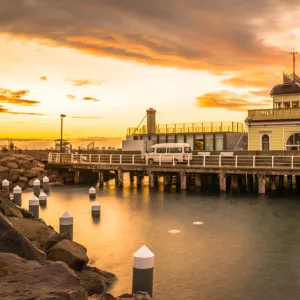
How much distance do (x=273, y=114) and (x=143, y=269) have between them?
105 feet

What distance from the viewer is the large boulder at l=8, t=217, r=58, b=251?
12.4 m

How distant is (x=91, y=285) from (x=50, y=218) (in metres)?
13.4

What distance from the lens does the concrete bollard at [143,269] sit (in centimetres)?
881

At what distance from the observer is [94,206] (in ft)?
76.7

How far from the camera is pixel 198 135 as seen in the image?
54.0m

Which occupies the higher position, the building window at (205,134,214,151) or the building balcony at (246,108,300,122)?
the building balcony at (246,108,300,122)

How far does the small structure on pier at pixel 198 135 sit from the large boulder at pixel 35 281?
42.8 metres

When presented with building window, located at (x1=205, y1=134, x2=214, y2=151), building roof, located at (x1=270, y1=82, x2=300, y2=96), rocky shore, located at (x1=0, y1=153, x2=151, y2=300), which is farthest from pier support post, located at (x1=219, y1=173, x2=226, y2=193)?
rocky shore, located at (x1=0, y1=153, x2=151, y2=300)

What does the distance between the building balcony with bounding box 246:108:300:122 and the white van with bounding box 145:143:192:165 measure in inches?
278

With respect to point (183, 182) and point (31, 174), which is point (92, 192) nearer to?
point (183, 182)

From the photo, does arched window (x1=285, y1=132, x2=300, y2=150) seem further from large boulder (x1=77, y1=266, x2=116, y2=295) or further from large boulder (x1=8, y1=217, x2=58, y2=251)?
large boulder (x1=77, y1=266, x2=116, y2=295)

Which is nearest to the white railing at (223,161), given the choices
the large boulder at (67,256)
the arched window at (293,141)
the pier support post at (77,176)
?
the pier support post at (77,176)

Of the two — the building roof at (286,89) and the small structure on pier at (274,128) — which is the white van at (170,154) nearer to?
the small structure on pier at (274,128)

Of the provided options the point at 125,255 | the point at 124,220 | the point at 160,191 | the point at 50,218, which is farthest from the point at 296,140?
the point at 125,255
